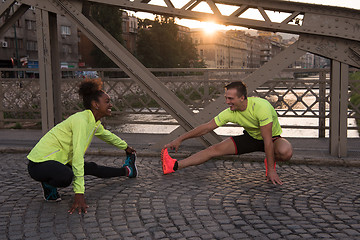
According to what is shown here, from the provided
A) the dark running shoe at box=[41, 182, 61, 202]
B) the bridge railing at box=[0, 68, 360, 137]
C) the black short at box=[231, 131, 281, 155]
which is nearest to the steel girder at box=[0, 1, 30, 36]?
the bridge railing at box=[0, 68, 360, 137]

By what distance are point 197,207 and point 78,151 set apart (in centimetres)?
136

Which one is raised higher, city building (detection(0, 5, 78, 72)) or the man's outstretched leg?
city building (detection(0, 5, 78, 72))

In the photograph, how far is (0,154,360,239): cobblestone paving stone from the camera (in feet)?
12.1

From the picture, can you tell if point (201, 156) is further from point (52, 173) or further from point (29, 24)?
point (29, 24)

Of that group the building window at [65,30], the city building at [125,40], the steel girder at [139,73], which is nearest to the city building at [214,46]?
the city building at [125,40]

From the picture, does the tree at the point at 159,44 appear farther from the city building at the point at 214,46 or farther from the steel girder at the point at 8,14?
the steel girder at the point at 8,14

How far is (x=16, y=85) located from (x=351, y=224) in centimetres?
899

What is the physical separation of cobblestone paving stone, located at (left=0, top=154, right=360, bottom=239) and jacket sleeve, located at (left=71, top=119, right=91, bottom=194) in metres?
0.32

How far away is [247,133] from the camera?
5.67m

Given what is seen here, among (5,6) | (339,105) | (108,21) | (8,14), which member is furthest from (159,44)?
(339,105)

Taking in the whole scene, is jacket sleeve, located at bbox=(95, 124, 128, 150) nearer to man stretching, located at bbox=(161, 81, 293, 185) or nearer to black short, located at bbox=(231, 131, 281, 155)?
man stretching, located at bbox=(161, 81, 293, 185)

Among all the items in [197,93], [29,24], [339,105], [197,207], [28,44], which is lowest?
[197,207]

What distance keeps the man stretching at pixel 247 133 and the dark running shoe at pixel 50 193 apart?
147 cm

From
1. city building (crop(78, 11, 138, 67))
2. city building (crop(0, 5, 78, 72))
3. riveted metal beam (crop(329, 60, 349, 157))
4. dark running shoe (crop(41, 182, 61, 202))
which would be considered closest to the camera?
dark running shoe (crop(41, 182, 61, 202))
